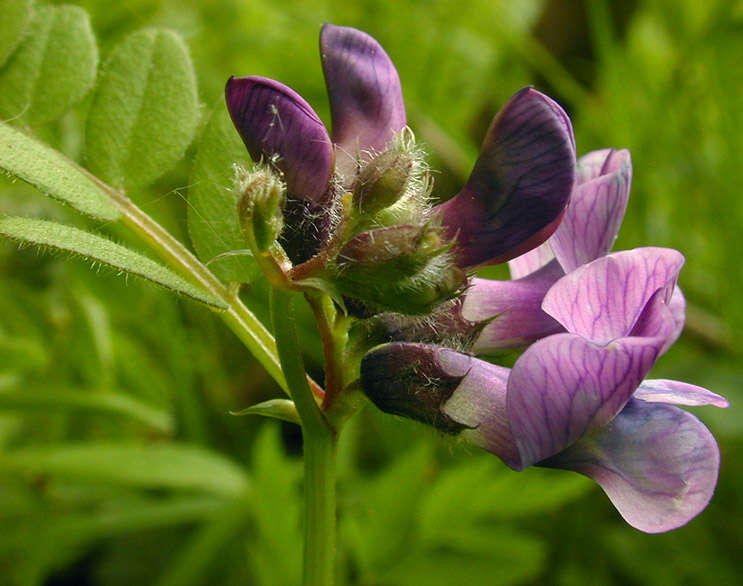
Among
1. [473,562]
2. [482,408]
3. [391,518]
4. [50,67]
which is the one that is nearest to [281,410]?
[482,408]

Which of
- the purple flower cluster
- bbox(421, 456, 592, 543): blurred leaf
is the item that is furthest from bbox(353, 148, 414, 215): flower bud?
bbox(421, 456, 592, 543): blurred leaf

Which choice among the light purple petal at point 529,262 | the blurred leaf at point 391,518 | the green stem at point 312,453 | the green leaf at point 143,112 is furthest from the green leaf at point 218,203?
the blurred leaf at point 391,518

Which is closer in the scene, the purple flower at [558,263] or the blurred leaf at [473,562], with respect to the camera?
the purple flower at [558,263]

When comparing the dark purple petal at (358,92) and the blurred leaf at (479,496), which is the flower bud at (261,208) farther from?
the blurred leaf at (479,496)

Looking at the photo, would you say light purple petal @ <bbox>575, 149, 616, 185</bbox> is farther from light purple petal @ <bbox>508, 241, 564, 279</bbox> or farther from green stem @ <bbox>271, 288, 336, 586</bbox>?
green stem @ <bbox>271, 288, 336, 586</bbox>

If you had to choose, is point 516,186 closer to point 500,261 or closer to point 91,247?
point 500,261

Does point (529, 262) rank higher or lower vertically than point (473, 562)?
higher
